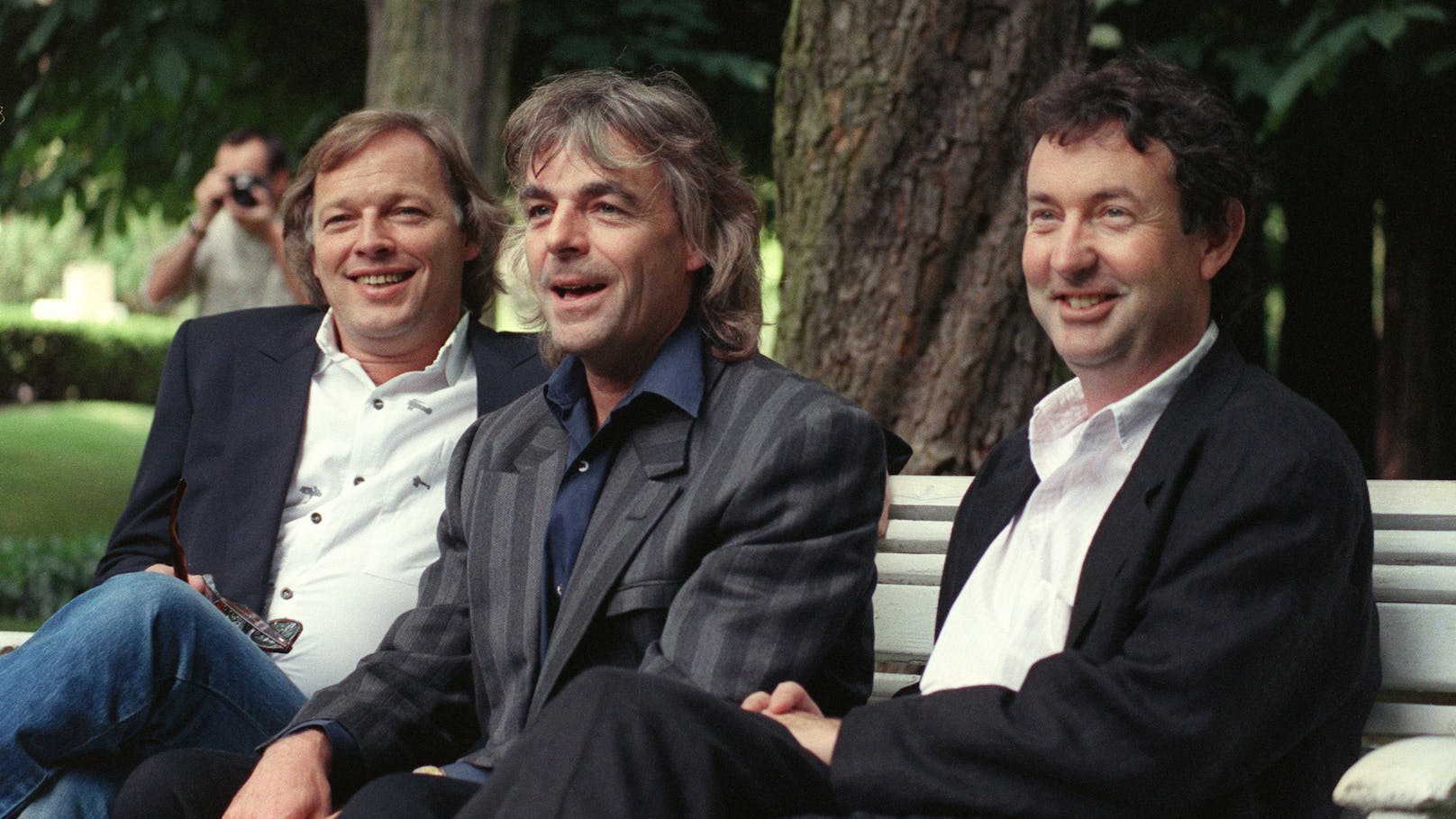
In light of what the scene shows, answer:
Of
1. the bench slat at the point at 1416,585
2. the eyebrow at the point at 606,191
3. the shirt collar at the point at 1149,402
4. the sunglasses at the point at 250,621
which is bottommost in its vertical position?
the sunglasses at the point at 250,621

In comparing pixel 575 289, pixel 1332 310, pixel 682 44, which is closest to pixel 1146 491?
pixel 575 289

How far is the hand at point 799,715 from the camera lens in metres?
2.68

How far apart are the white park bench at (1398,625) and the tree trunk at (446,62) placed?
3517mm

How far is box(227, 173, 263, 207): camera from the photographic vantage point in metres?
6.81

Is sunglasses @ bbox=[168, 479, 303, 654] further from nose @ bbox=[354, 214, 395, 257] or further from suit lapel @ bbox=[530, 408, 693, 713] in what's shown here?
suit lapel @ bbox=[530, 408, 693, 713]

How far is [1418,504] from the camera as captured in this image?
3.30 m

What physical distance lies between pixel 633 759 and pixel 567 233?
3.67 ft

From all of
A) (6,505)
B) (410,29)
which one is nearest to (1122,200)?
(410,29)

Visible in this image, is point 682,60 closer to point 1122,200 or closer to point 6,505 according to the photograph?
point 1122,200

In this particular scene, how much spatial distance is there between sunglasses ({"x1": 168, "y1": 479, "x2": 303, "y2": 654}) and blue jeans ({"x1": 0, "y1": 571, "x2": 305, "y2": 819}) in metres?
0.23

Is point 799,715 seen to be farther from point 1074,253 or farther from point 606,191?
point 606,191

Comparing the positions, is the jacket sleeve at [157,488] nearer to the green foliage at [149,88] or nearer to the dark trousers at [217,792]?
the dark trousers at [217,792]

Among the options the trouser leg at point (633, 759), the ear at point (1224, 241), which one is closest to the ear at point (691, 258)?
the ear at point (1224, 241)

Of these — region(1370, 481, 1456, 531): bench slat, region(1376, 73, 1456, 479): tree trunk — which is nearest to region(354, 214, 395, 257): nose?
region(1370, 481, 1456, 531): bench slat
